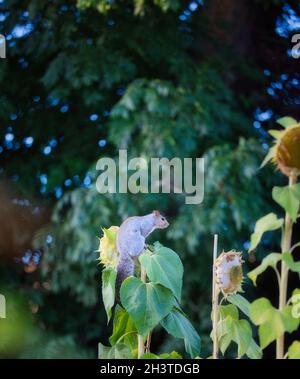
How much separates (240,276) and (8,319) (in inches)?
109

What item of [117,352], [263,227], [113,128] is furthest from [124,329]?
[113,128]

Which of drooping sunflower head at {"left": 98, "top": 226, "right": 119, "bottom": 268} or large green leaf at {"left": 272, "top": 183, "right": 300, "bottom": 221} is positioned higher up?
large green leaf at {"left": 272, "top": 183, "right": 300, "bottom": 221}

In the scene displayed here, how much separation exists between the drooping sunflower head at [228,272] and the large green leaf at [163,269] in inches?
1.6

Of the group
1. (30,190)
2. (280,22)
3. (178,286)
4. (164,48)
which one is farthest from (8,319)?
(178,286)

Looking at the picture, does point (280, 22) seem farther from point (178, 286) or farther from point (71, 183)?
point (178, 286)

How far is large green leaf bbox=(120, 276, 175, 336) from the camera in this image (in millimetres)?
600

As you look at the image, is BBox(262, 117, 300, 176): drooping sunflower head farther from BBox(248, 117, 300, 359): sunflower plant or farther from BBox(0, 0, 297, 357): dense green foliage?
BBox(0, 0, 297, 357): dense green foliage

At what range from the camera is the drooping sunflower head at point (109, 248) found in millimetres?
626

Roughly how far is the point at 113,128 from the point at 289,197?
8.30ft

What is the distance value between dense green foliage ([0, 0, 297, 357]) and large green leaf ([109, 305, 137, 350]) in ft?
7.58

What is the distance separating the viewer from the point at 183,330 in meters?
0.62

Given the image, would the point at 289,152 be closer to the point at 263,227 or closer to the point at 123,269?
the point at 263,227

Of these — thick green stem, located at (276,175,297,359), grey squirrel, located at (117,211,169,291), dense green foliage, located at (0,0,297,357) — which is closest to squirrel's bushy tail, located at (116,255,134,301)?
grey squirrel, located at (117,211,169,291)

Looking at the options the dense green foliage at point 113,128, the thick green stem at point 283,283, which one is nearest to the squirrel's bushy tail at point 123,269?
the thick green stem at point 283,283
